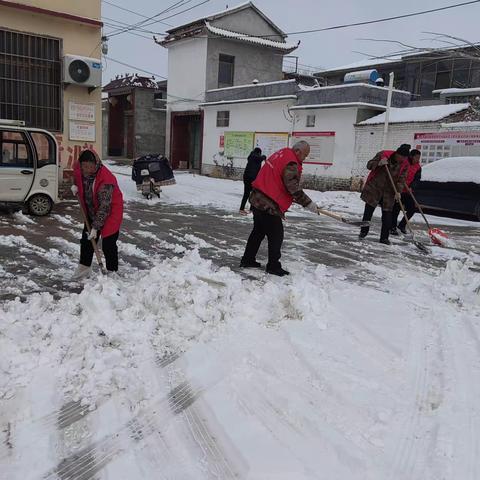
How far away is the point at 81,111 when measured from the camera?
1125cm

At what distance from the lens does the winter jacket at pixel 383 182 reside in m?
7.32

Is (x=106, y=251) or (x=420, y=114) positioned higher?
(x=420, y=114)

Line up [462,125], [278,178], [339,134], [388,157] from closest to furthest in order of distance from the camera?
1. [278,178]
2. [388,157]
3. [462,125]
4. [339,134]

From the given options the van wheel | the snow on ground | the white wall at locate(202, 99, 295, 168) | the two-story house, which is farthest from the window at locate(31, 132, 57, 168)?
→ the two-story house

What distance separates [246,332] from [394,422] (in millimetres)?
1314

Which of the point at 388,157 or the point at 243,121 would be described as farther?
the point at 243,121

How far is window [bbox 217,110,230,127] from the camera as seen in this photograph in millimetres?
21955

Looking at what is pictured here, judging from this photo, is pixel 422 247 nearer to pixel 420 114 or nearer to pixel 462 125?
pixel 462 125

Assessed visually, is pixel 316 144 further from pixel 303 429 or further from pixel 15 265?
pixel 303 429

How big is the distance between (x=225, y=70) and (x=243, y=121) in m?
4.97

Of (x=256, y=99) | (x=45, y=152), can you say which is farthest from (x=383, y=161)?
(x=256, y=99)

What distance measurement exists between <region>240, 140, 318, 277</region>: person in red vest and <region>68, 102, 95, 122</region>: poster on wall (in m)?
7.55

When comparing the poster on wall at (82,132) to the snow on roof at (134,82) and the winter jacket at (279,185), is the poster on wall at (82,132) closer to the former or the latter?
the winter jacket at (279,185)

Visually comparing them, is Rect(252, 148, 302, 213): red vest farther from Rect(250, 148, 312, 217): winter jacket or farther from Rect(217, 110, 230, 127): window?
Rect(217, 110, 230, 127): window
